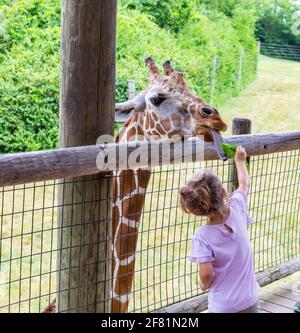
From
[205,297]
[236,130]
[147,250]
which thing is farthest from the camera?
[236,130]

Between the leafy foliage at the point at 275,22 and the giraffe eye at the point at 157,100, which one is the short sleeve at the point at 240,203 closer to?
the giraffe eye at the point at 157,100

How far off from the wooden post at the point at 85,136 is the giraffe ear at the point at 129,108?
50 cm

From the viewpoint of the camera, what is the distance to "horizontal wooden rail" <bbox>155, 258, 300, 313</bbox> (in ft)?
13.1

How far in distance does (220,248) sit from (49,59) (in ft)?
23.8

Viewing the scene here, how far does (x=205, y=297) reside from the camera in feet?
13.9

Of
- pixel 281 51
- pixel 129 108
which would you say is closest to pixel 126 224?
pixel 129 108

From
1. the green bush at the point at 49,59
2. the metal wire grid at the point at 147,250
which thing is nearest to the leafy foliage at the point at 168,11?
the green bush at the point at 49,59

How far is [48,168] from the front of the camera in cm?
279

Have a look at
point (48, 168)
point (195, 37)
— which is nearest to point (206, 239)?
point (48, 168)

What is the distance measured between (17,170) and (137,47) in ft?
28.1

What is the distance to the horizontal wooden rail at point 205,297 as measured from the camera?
3996 millimetres

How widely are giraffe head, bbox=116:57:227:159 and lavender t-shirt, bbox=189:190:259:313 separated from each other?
559 millimetres

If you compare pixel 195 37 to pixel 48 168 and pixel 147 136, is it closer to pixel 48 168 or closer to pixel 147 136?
pixel 147 136

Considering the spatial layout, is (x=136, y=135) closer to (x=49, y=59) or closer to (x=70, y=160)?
(x=70, y=160)
